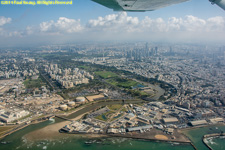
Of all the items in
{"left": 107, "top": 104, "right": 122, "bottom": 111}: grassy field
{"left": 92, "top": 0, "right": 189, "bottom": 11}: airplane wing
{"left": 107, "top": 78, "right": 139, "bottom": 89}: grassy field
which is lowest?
{"left": 107, "top": 104, "right": 122, "bottom": 111}: grassy field

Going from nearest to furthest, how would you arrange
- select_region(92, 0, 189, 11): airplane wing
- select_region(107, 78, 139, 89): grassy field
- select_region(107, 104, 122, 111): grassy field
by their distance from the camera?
select_region(92, 0, 189, 11): airplane wing, select_region(107, 104, 122, 111): grassy field, select_region(107, 78, 139, 89): grassy field

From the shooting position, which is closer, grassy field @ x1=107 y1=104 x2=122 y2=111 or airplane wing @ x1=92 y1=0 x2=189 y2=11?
airplane wing @ x1=92 y1=0 x2=189 y2=11

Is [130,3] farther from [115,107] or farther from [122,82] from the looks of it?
[122,82]

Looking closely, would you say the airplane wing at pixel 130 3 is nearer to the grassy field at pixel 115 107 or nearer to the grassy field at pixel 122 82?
the grassy field at pixel 115 107

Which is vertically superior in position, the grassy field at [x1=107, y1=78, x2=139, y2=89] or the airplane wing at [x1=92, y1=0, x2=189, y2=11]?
the airplane wing at [x1=92, y1=0, x2=189, y2=11]

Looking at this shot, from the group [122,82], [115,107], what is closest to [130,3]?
[115,107]

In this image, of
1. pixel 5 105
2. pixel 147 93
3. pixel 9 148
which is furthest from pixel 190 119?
pixel 5 105

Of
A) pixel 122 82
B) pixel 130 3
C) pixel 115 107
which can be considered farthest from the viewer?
pixel 122 82

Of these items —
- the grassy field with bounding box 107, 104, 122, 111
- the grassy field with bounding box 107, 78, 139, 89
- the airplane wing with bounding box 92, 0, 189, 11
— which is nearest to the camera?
the airplane wing with bounding box 92, 0, 189, 11

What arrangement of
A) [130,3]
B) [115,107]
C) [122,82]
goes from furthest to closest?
1. [122,82]
2. [115,107]
3. [130,3]

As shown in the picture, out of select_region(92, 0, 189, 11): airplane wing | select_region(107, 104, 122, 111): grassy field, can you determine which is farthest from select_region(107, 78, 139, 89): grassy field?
select_region(92, 0, 189, 11): airplane wing

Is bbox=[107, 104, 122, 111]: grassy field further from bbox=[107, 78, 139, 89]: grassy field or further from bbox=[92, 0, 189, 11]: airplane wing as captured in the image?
bbox=[92, 0, 189, 11]: airplane wing

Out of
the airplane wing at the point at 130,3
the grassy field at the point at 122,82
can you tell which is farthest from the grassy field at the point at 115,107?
the airplane wing at the point at 130,3

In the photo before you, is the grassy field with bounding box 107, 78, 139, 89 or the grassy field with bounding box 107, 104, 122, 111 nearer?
the grassy field with bounding box 107, 104, 122, 111
